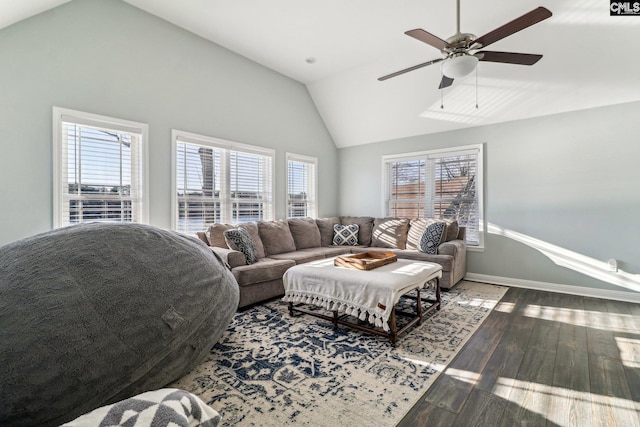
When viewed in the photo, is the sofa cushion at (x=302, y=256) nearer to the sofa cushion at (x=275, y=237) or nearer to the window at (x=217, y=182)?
the sofa cushion at (x=275, y=237)

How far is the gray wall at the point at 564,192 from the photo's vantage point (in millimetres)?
3805

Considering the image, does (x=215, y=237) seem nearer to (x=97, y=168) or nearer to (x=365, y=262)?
(x=97, y=168)

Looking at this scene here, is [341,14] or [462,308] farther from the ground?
[341,14]

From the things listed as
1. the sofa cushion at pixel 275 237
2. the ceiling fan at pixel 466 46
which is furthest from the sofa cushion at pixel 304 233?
the ceiling fan at pixel 466 46

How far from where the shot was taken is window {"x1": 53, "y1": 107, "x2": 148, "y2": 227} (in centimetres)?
298

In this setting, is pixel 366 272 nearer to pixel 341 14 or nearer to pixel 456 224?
pixel 456 224

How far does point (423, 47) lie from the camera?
4051 millimetres

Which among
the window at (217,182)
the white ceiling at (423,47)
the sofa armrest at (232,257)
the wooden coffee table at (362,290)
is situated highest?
the white ceiling at (423,47)

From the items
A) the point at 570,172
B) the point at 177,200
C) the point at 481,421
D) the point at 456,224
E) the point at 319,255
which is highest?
the point at 570,172

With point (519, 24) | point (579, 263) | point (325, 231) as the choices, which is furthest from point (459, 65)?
point (325, 231)

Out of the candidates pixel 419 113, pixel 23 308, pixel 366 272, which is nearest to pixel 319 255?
pixel 366 272

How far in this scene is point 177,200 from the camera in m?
3.90

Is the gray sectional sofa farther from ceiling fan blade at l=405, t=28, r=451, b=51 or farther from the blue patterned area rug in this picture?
ceiling fan blade at l=405, t=28, r=451, b=51

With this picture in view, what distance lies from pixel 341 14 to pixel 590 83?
3.27 m
